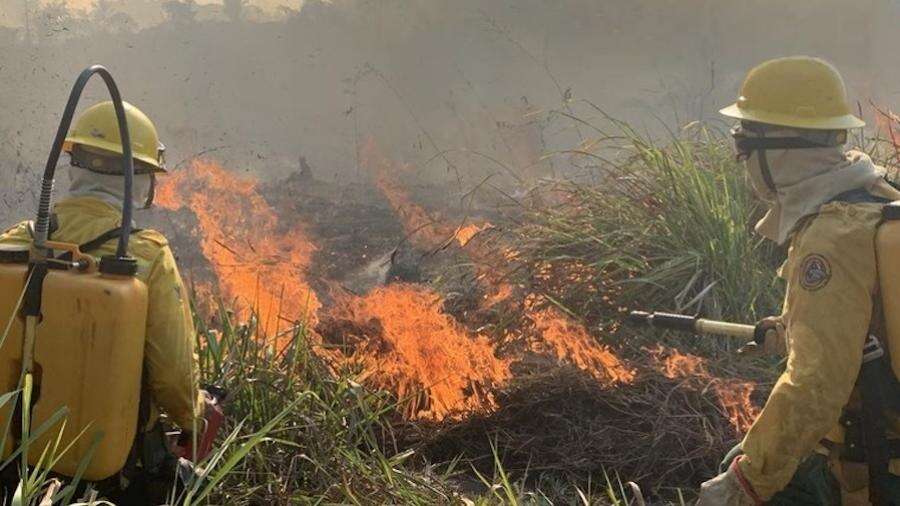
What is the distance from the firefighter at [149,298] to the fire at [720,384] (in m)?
Result: 2.47

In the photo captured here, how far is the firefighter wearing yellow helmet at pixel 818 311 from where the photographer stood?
2.35 metres

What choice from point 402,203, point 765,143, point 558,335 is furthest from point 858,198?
point 402,203

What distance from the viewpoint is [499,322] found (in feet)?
17.9

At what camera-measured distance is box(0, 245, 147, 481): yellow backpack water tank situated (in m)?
2.55

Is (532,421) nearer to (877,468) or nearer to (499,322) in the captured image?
(499,322)

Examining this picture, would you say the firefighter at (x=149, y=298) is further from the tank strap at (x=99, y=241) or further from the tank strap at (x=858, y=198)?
the tank strap at (x=858, y=198)

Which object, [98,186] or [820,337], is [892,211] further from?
[98,186]

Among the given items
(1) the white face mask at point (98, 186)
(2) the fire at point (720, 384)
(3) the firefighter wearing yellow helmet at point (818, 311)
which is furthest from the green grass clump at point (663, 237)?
(1) the white face mask at point (98, 186)

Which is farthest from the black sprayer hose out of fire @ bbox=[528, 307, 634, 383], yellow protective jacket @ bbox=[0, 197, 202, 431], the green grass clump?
the green grass clump

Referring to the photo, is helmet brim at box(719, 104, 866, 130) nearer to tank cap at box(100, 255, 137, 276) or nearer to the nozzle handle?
the nozzle handle

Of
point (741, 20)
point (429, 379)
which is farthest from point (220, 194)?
point (741, 20)

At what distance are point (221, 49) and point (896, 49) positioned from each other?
890 centimetres

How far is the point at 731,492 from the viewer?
97.9 inches

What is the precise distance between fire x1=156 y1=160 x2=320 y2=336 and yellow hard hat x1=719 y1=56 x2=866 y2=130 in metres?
4.16
